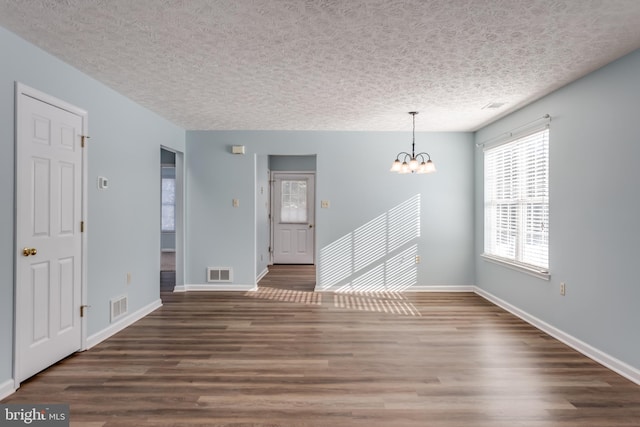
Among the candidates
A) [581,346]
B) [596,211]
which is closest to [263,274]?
[581,346]

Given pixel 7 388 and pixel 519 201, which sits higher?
pixel 519 201

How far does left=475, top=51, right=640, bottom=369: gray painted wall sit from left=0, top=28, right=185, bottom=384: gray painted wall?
443 cm

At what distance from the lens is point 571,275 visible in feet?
11.5

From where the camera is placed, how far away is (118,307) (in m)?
3.93

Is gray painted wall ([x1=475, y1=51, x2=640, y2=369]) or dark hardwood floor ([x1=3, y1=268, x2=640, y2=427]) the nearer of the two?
dark hardwood floor ([x1=3, y1=268, x2=640, y2=427])

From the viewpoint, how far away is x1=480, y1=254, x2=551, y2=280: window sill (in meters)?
3.90

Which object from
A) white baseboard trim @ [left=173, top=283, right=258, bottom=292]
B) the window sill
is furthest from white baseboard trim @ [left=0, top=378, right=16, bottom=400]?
the window sill

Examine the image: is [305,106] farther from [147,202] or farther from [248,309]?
[248,309]

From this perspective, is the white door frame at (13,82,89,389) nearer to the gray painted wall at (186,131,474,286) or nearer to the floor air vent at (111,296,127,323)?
the floor air vent at (111,296,127,323)

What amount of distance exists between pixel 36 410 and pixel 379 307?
3558 mm

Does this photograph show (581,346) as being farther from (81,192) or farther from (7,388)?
(81,192)

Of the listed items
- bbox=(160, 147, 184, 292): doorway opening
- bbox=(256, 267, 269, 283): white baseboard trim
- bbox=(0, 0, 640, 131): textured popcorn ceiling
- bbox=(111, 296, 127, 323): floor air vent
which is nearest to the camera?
bbox=(0, 0, 640, 131): textured popcorn ceiling

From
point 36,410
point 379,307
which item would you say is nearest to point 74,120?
point 36,410

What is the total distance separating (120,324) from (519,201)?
4669mm
